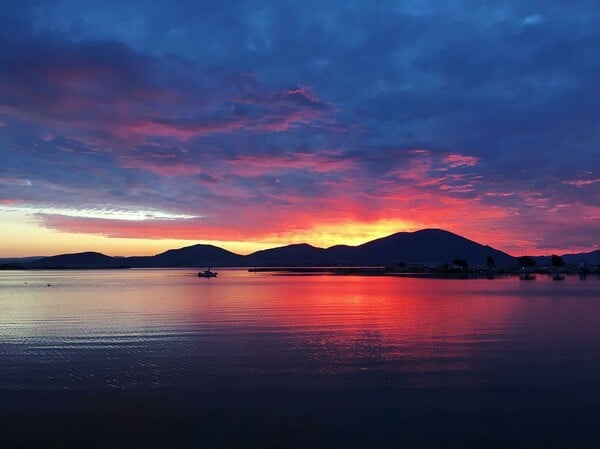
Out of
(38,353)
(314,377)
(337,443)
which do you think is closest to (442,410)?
(337,443)

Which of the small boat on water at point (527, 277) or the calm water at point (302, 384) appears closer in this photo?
the calm water at point (302, 384)

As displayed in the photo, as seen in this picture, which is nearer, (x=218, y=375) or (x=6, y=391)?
(x=6, y=391)

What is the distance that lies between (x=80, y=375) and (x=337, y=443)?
1175 centimetres

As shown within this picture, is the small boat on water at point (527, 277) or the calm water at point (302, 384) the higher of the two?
the small boat on water at point (527, 277)

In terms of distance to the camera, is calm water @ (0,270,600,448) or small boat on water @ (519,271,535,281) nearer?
calm water @ (0,270,600,448)

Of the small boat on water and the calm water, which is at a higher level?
the small boat on water

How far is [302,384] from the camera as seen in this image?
17859 mm

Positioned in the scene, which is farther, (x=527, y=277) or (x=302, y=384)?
(x=527, y=277)

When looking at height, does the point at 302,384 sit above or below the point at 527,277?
below

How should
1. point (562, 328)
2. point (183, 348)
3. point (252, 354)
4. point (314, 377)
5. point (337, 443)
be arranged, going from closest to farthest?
point (337, 443) → point (314, 377) → point (252, 354) → point (183, 348) → point (562, 328)

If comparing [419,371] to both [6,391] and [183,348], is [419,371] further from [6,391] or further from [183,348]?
[6,391]

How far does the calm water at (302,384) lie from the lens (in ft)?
43.5

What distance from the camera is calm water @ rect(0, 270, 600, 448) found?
1327cm

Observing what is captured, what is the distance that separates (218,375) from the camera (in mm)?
19281
